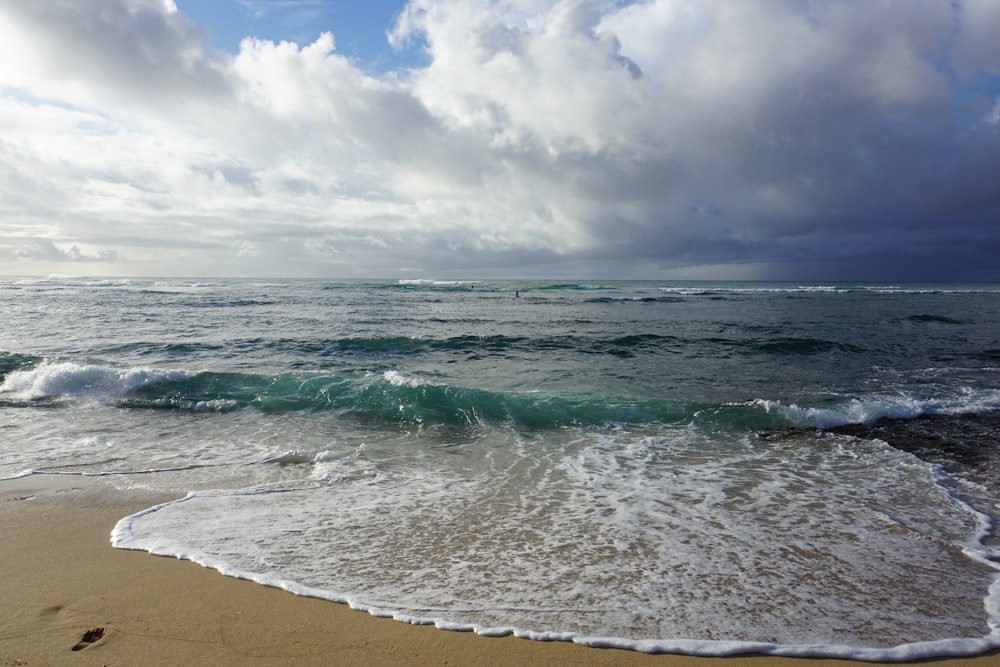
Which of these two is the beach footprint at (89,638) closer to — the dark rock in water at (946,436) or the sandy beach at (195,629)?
the sandy beach at (195,629)

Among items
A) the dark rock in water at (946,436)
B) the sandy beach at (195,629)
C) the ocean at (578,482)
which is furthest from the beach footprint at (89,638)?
the dark rock in water at (946,436)

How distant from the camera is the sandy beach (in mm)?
2936

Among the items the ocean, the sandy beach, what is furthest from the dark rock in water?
the sandy beach

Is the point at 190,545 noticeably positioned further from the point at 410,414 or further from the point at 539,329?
the point at 539,329

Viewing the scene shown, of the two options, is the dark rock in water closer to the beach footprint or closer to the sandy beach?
the sandy beach

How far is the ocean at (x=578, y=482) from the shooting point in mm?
3486

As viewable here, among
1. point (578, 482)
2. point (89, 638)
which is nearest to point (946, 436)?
point (578, 482)

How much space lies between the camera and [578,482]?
20.0ft

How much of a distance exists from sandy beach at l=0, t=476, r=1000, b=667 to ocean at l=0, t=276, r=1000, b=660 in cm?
13

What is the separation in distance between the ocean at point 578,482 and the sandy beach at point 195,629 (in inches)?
4.9

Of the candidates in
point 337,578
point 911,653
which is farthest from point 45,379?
point 911,653

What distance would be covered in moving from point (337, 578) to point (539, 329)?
1959cm

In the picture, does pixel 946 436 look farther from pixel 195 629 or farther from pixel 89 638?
pixel 89 638

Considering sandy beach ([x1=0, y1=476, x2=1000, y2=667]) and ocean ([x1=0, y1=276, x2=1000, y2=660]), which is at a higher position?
sandy beach ([x1=0, y1=476, x2=1000, y2=667])
